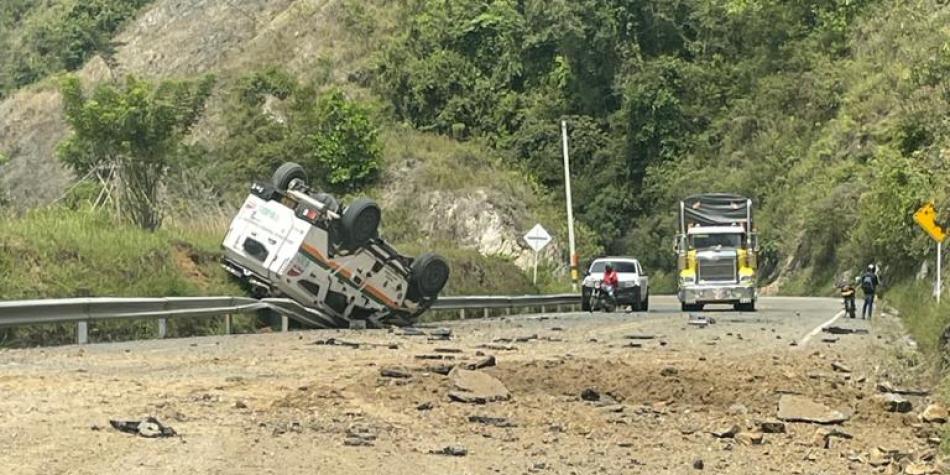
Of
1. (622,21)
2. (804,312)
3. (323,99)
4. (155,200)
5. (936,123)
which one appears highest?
(622,21)

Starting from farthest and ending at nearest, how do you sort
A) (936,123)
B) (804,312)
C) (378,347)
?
1. (804,312)
2. (936,123)
3. (378,347)

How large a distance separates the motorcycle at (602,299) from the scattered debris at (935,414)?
89.7 ft

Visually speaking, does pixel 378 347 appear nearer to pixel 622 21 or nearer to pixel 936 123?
pixel 936 123

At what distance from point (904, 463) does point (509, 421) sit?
3.28 m

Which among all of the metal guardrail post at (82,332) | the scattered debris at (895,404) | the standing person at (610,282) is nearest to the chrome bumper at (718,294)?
the standing person at (610,282)

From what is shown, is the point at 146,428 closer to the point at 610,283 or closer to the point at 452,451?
the point at 452,451

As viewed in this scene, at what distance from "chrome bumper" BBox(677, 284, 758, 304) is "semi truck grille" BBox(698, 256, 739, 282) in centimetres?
33

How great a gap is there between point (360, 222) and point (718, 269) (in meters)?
19.1

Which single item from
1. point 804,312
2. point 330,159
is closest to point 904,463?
point 804,312

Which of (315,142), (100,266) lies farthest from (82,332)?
(315,142)

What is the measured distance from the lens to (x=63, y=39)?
102938 mm

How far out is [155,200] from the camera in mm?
27984

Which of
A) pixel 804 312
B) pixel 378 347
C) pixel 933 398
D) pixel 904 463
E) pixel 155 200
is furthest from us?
pixel 804 312

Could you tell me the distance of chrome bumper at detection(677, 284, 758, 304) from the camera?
39.9m
